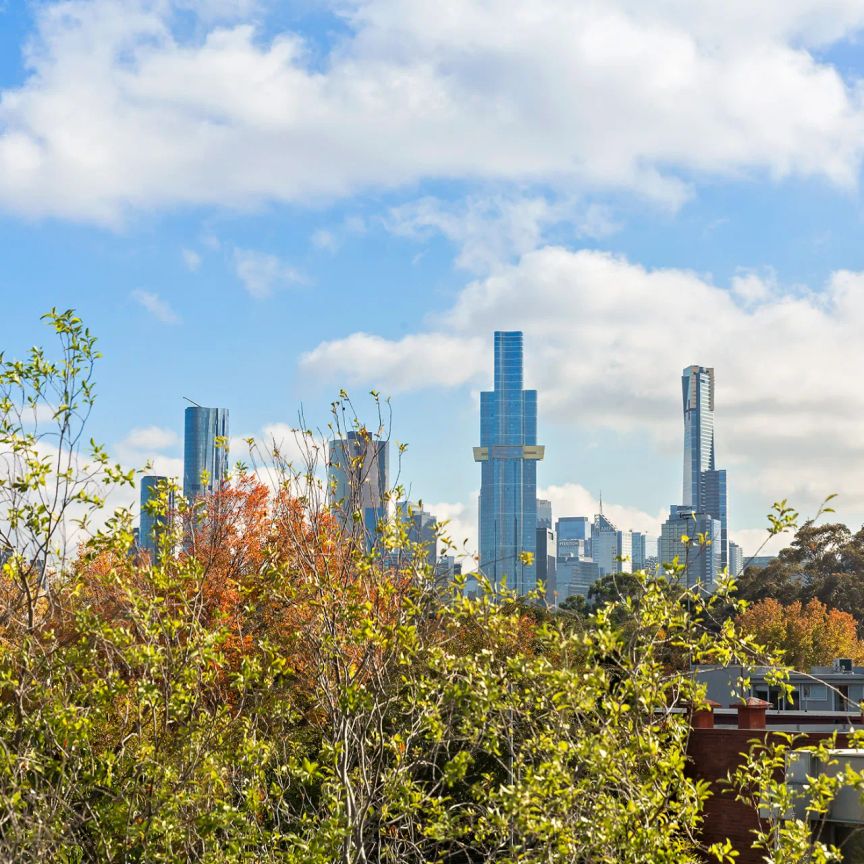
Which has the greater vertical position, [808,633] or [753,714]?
[753,714]

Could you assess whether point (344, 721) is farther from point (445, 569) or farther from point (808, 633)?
point (808, 633)

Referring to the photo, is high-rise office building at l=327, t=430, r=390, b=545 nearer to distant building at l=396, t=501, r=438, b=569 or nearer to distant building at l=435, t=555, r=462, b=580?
distant building at l=396, t=501, r=438, b=569

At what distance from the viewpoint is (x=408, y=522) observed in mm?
9695

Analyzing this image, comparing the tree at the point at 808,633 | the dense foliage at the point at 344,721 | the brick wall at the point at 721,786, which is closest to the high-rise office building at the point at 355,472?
the dense foliage at the point at 344,721

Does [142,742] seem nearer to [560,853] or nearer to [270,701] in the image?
[270,701]

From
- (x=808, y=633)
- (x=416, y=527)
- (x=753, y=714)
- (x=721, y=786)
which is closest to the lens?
(x=416, y=527)

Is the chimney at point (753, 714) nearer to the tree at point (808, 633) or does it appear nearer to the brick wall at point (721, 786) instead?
the brick wall at point (721, 786)

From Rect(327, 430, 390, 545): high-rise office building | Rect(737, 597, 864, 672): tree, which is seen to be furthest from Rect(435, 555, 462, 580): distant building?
Rect(737, 597, 864, 672): tree

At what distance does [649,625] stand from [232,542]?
17442mm

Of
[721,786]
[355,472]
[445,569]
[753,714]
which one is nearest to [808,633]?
[753,714]

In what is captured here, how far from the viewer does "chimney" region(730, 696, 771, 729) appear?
15.4 metres

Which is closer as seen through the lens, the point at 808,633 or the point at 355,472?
the point at 355,472

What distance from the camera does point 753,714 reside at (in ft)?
52.0

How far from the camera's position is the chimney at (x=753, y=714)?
607 inches
